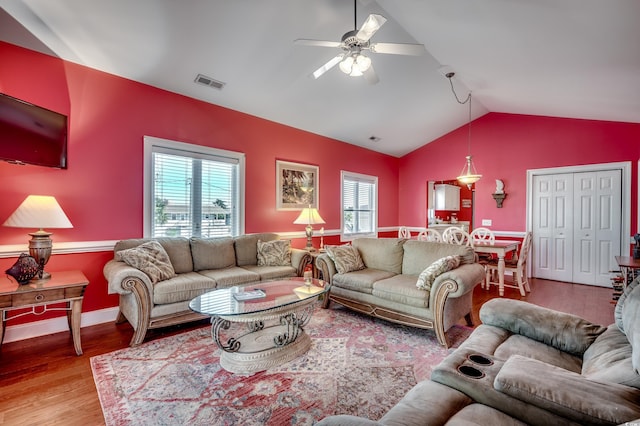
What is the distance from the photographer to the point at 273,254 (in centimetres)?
411

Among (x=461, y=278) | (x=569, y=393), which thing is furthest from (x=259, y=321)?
(x=569, y=393)

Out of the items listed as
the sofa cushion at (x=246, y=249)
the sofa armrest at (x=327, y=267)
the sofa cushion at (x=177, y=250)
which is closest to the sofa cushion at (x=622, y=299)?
the sofa armrest at (x=327, y=267)

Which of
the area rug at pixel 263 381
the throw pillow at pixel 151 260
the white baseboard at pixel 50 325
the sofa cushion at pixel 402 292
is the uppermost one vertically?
the throw pillow at pixel 151 260

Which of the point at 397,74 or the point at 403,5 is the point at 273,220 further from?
the point at 403,5

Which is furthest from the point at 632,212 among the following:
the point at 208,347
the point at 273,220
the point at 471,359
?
the point at 208,347

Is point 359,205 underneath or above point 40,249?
above

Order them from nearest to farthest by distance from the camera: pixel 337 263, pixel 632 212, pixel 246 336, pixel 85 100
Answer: pixel 246 336 → pixel 85 100 → pixel 337 263 → pixel 632 212

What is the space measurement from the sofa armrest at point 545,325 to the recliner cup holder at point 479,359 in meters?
0.64

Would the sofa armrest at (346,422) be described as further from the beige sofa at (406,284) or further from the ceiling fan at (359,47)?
the ceiling fan at (359,47)

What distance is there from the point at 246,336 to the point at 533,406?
85.8 inches

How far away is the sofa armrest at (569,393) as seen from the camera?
3.12 ft

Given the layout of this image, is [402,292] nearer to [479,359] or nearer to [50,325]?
[479,359]

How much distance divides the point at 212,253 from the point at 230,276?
59cm

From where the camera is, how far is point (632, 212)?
4.75 meters
